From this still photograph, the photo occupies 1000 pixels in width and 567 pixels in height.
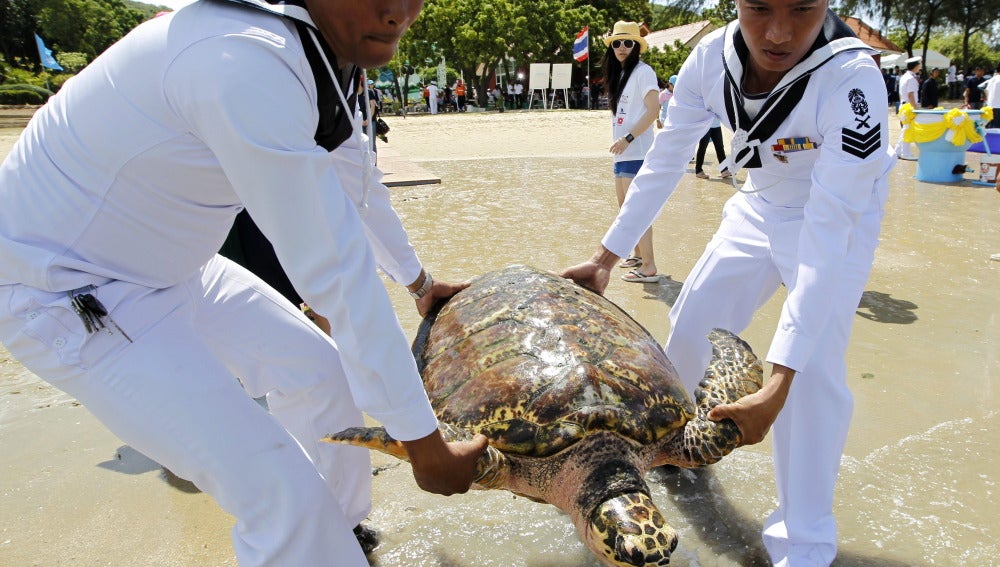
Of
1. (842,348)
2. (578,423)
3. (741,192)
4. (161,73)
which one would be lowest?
(578,423)

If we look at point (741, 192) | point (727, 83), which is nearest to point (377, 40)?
point (727, 83)

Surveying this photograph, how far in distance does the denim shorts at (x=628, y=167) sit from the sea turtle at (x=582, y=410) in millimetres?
2780

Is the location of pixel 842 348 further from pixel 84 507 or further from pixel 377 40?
pixel 84 507

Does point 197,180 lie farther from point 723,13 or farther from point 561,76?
point 723,13

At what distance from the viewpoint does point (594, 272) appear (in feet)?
8.90

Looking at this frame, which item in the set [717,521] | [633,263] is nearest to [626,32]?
[633,263]

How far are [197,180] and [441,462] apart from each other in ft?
2.46

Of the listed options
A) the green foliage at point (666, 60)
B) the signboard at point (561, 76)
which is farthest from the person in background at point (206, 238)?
the green foliage at point (666, 60)

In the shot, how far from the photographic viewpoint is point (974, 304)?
170 inches

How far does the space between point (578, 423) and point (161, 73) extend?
4.27 feet

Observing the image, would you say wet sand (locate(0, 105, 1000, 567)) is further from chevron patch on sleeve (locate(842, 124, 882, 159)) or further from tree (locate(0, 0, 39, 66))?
tree (locate(0, 0, 39, 66))

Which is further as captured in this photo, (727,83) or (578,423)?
(727,83)

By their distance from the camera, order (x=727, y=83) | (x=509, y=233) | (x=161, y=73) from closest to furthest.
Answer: (x=161, y=73), (x=727, y=83), (x=509, y=233)

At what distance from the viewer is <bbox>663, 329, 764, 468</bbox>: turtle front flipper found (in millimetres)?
1888
